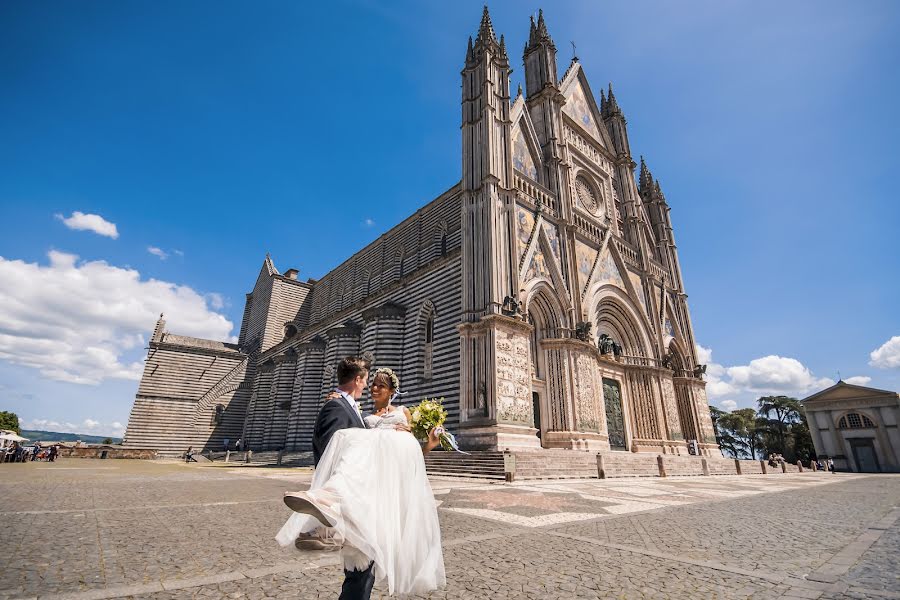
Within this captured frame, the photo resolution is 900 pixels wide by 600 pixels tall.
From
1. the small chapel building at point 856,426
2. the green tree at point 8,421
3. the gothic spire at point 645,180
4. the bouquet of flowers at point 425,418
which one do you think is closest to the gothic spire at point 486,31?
the gothic spire at point 645,180

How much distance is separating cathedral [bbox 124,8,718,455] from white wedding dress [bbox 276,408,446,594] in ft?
43.1

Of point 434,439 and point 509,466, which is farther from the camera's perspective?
point 509,466

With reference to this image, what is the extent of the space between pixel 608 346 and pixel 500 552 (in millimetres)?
20905

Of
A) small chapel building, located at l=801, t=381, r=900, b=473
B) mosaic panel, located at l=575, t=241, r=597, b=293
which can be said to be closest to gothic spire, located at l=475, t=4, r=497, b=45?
mosaic panel, located at l=575, t=241, r=597, b=293

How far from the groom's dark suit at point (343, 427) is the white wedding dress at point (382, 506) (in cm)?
8

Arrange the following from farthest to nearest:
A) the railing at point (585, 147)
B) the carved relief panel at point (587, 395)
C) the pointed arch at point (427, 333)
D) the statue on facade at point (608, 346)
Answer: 1. the railing at point (585, 147)
2. the statue on facade at point (608, 346)
3. the pointed arch at point (427, 333)
4. the carved relief panel at point (587, 395)

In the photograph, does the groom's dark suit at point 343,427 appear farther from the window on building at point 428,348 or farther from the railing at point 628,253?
the railing at point 628,253

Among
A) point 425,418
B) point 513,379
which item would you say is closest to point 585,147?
point 513,379

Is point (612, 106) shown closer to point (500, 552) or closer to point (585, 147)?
point (585, 147)

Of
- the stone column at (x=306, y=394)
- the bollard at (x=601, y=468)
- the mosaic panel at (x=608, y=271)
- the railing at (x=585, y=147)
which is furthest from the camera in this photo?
the railing at (x=585, y=147)

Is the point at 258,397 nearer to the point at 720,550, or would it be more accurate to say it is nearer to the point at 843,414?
the point at 720,550

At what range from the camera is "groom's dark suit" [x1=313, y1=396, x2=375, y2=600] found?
1.92 metres

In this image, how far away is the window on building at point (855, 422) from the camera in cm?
3792

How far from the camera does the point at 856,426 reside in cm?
3844
